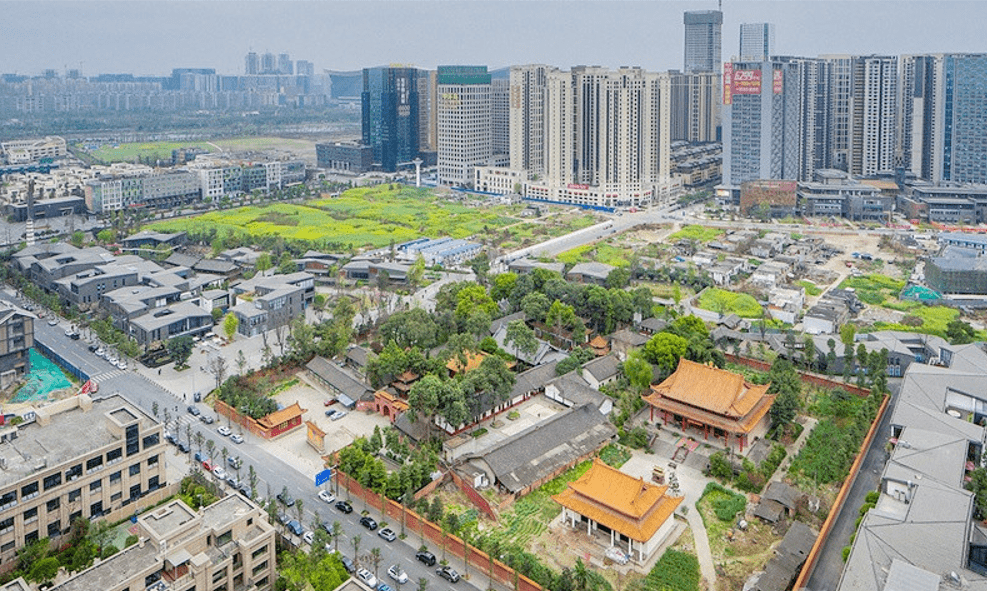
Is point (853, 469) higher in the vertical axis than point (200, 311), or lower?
lower

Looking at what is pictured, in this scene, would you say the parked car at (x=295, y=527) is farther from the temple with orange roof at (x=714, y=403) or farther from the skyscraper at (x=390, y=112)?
the skyscraper at (x=390, y=112)

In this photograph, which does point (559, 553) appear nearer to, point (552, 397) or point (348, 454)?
point (348, 454)

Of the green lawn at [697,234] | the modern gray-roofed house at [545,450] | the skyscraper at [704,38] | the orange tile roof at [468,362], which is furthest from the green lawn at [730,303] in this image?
the skyscraper at [704,38]

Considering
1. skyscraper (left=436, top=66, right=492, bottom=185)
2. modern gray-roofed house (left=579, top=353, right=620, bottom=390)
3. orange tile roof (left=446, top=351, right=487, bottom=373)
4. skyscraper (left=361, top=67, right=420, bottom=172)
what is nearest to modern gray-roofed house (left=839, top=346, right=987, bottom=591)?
modern gray-roofed house (left=579, top=353, right=620, bottom=390)

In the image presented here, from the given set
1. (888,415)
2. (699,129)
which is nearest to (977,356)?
(888,415)

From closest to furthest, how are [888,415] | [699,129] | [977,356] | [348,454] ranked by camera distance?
[348,454], [888,415], [977,356], [699,129]

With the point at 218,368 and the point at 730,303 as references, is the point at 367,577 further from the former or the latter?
the point at 730,303

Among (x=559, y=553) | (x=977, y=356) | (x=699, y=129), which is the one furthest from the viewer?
(x=699, y=129)

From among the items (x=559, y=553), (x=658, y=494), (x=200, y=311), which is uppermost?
(x=200, y=311)
